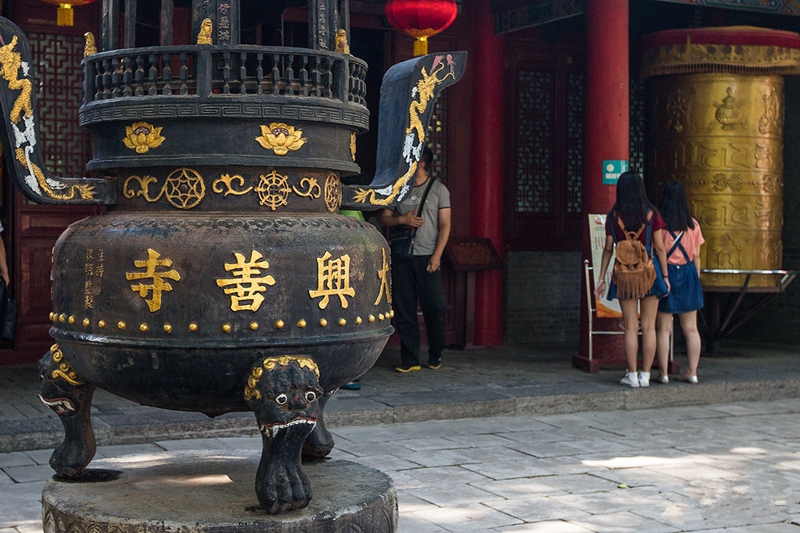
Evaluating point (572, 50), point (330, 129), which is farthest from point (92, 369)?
point (572, 50)

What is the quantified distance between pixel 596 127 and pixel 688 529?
4545mm

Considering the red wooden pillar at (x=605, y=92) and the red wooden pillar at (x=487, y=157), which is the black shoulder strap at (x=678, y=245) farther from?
the red wooden pillar at (x=487, y=157)

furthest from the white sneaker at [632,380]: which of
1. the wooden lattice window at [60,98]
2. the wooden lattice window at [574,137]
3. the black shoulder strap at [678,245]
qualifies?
the wooden lattice window at [60,98]

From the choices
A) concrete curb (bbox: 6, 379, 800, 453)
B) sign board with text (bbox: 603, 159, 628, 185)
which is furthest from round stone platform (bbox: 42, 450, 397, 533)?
sign board with text (bbox: 603, 159, 628, 185)

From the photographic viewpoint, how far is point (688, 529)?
4746mm

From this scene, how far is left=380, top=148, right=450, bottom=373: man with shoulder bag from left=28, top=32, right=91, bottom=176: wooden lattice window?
2.49 metres

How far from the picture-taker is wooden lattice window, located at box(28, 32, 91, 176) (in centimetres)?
845

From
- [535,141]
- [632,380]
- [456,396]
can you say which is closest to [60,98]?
[456,396]

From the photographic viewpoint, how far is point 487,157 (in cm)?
1002

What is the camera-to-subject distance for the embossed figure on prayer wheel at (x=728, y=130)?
379 inches

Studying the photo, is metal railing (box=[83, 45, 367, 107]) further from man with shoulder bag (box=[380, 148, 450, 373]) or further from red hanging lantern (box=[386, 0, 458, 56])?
man with shoulder bag (box=[380, 148, 450, 373])

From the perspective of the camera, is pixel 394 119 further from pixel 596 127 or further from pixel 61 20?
pixel 596 127

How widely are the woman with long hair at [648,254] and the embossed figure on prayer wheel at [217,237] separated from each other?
468cm

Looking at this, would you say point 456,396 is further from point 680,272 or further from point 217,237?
point 217,237
